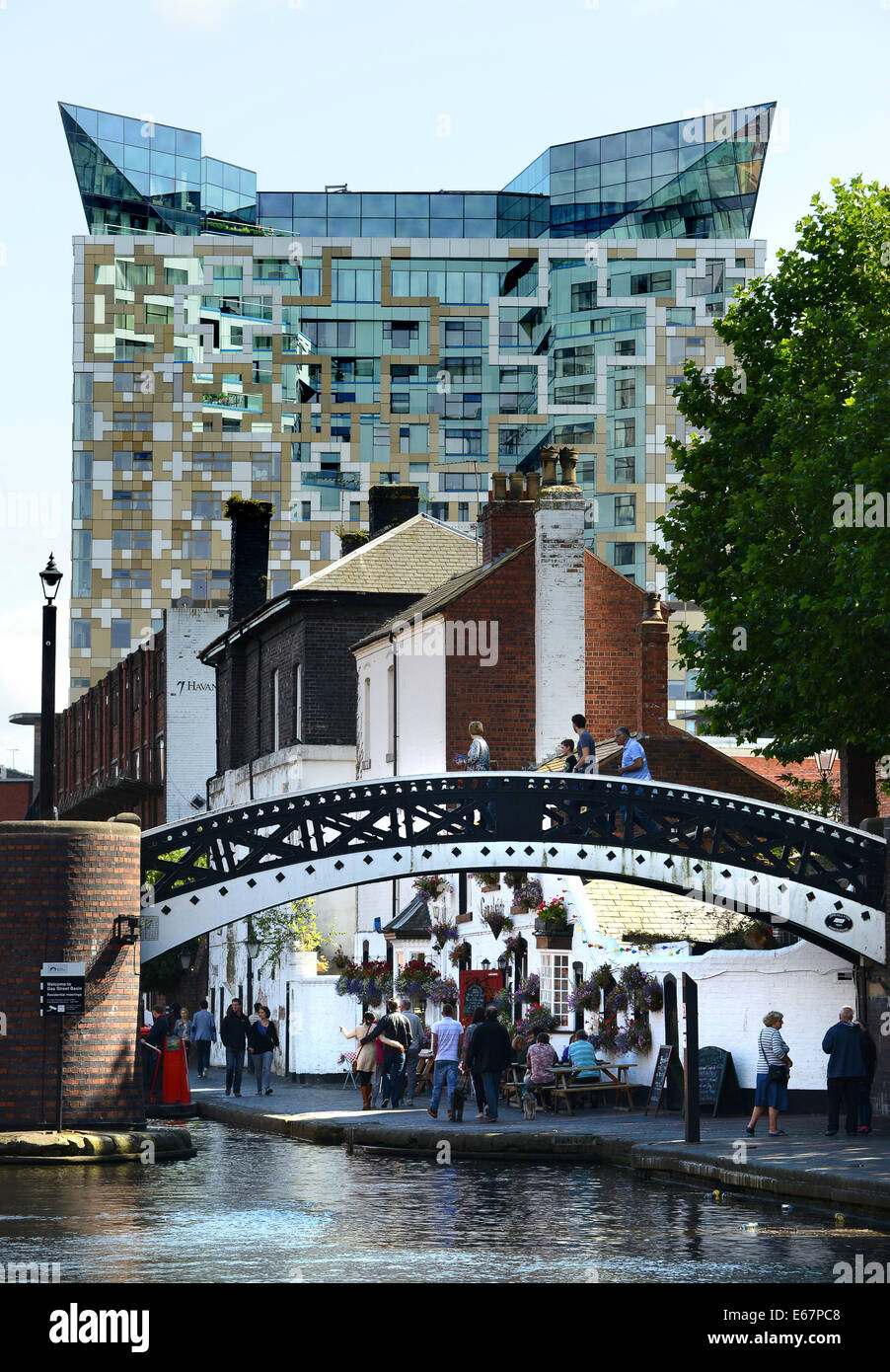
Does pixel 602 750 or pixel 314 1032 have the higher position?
pixel 602 750

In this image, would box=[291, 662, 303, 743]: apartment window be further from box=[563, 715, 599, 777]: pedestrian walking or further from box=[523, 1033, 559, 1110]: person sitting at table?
box=[563, 715, 599, 777]: pedestrian walking

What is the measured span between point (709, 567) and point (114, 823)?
12382 mm

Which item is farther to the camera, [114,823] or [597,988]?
[597,988]

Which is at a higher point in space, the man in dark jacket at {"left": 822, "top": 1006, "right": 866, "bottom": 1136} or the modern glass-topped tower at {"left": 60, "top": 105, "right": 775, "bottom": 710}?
the modern glass-topped tower at {"left": 60, "top": 105, "right": 775, "bottom": 710}

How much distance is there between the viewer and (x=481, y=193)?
383 ft

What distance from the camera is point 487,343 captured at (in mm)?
116438

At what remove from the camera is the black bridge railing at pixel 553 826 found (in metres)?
26.7

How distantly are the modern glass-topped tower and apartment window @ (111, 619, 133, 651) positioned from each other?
76 millimetres

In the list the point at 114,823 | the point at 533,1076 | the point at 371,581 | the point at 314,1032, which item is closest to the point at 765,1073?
the point at 533,1076

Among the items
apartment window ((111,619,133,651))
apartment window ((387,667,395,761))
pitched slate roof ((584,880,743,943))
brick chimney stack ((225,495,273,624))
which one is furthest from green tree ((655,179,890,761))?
apartment window ((111,619,133,651))

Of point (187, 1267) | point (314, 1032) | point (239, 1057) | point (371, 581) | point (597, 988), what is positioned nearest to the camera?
point (187, 1267)

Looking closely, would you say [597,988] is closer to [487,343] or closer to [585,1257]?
[585,1257]

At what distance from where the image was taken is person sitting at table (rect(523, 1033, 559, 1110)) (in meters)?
29.0

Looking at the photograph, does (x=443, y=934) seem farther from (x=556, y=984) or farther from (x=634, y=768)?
(x=634, y=768)
